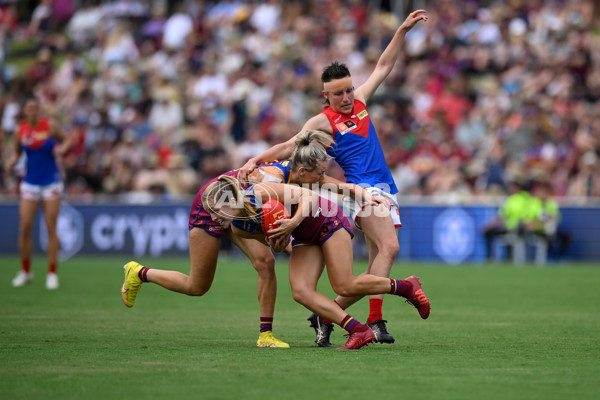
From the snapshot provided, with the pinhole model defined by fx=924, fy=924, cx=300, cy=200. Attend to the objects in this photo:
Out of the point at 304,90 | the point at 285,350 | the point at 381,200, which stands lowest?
the point at 285,350

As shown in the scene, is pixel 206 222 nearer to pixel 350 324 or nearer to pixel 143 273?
pixel 143 273

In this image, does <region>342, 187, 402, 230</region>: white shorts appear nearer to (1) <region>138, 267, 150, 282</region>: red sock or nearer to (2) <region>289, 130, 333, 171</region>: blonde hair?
(2) <region>289, 130, 333, 171</region>: blonde hair

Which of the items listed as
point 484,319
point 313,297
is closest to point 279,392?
point 313,297

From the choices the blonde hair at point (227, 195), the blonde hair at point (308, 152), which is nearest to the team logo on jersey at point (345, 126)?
the blonde hair at point (308, 152)

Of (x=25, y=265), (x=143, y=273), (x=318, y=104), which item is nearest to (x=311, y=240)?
(x=143, y=273)

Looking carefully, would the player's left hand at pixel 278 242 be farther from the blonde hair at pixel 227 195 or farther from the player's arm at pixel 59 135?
the player's arm at pixel 59 135

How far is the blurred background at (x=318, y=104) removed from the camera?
63.3ft

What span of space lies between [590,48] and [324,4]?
7508 mm

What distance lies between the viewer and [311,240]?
7539mm

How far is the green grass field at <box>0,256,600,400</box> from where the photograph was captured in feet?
18.2

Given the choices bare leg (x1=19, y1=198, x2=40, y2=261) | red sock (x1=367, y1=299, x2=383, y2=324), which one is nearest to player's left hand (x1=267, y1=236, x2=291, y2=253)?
red sock (x1=367, y1=299, x2=383, y2=324)

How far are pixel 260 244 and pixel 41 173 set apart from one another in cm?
654

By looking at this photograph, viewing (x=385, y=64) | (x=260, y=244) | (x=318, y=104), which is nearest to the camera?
(x=260, y=244)

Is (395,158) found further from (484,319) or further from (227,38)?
(484,319)
